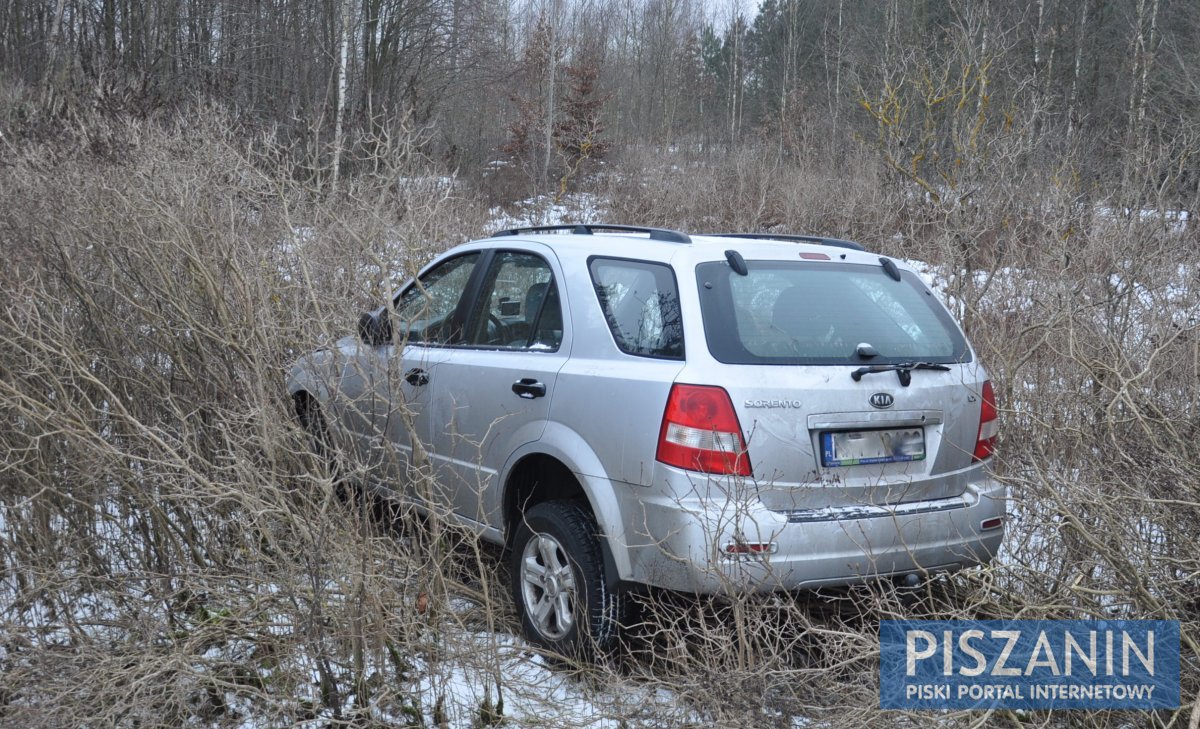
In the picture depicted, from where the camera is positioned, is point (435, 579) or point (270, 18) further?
point (270, 18)

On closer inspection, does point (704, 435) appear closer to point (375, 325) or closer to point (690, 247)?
point (690, 247)

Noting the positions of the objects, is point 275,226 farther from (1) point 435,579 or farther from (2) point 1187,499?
(2) point 1187,499

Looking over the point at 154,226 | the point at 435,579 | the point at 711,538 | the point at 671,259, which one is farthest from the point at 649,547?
the point at 154,226

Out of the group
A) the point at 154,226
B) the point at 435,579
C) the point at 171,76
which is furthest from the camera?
the point at 171,76

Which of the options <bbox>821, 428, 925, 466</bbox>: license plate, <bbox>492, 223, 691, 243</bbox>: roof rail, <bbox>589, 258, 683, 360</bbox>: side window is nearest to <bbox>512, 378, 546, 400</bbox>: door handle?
<bbox>589, 258, 683, 360</bbox>: side window

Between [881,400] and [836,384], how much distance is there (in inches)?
7.7

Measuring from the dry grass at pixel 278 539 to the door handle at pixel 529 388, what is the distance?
69 cm

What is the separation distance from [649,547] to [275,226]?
292 cm

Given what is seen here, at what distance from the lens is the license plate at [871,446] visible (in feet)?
11.3

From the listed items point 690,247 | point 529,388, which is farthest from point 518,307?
point 690,247

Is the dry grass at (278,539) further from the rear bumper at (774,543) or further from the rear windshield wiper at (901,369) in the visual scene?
the rear windshield wiper at (901,369)

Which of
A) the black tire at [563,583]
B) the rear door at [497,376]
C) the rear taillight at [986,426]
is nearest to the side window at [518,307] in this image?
the rear door at [497,376]

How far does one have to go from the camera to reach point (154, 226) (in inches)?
174

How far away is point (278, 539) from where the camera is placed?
12.1ft
